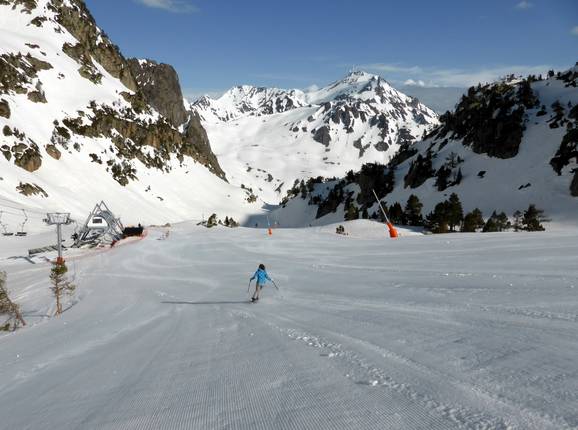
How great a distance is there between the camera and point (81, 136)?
123 m

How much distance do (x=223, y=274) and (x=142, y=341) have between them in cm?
1504

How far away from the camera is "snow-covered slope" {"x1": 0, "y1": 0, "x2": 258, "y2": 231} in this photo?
96312mm

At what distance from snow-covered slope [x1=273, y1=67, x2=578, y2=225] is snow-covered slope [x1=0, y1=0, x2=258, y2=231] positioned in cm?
5331

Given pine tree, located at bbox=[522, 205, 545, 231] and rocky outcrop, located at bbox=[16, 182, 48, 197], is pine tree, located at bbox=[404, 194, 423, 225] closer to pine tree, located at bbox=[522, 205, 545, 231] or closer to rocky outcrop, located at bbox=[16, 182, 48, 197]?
pine tree, located at bbox=[522, 205, 545, 231]

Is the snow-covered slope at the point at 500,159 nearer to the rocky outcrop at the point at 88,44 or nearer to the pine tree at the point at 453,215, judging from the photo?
the pine tree at the point at 453,215

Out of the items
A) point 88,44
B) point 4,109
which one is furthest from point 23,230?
point 88,44

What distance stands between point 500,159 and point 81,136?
369ft

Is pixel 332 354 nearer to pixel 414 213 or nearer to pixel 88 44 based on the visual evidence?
pixel 414 213

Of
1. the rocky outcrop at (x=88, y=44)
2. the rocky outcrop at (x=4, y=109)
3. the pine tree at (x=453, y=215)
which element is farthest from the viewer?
the rocky outcrop at (x=88, y=44)

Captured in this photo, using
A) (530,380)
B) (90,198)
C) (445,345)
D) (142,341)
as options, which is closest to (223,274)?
(142,341)

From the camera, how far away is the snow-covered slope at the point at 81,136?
Answer: 96.3 meters

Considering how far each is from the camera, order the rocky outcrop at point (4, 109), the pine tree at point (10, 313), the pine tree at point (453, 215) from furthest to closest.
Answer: the rocky outcrop at point (4, 109)
the pine tree at point (453, 215)
the pine tree at point (10, 313)

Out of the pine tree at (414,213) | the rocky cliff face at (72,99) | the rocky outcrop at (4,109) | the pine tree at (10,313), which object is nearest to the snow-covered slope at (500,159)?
the pine tree at (414,213)

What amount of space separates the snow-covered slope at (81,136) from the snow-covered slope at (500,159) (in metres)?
53.3
